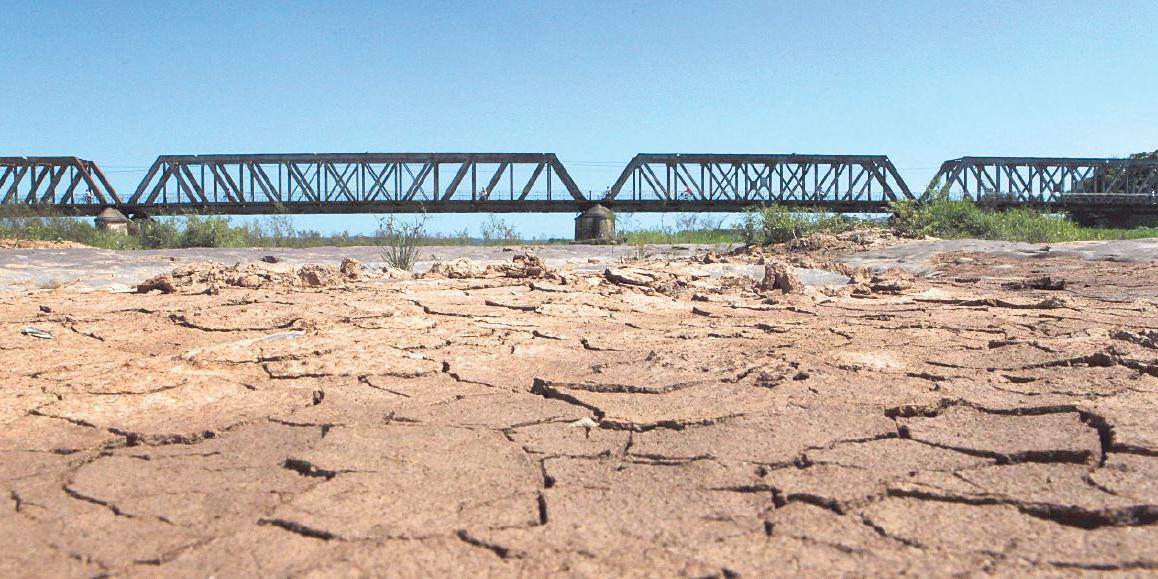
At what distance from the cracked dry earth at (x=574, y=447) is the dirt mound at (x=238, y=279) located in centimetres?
118

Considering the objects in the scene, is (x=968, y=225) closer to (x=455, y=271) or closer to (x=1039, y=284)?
(x=1039, y=284)

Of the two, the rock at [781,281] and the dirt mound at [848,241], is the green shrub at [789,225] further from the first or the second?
the rock at [781,281]

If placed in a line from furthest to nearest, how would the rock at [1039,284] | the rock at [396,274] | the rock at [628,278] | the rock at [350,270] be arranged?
the rock at [396,274] → the rock at [350,270] → the rock at [628,278] → the rock at [1039,284]

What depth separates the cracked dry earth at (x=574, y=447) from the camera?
1656mm

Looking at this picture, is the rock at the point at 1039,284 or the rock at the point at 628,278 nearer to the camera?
the rock at the point at 1039,284

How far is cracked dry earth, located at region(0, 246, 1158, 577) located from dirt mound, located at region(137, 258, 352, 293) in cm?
118

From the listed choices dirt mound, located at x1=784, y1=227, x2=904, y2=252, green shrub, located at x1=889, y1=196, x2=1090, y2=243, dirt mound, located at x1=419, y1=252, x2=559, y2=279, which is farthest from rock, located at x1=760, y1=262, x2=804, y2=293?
green shrub, located at x1=889, y1=196, x2=1090, y2=243

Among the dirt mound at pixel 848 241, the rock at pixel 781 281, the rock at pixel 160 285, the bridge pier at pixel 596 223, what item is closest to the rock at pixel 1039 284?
the rock at pixel 781 281

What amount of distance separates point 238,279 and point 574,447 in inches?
166

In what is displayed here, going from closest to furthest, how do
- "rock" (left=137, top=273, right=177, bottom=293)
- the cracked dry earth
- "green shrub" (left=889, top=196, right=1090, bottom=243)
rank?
1. the cracked dry earth
2. "rock" (left=137, top=273, right=177, bottom=293)
3. "green shrub" (left=889, top=196, right=1090, bottom=243)

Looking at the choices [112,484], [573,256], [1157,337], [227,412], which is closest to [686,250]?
[573,256]

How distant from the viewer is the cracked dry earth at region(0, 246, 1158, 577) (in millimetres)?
1656


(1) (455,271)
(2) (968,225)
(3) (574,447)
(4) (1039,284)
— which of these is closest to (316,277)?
(1) (455,271)

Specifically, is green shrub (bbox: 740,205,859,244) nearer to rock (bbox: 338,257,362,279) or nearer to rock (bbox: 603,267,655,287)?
rock (bbox: 603,267,655,287)
